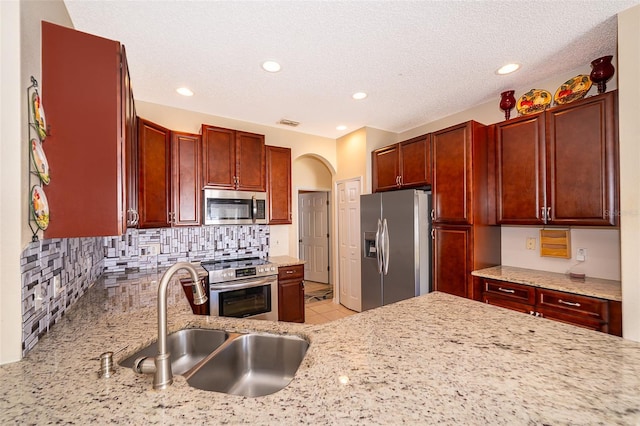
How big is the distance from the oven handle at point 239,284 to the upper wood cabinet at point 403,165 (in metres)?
1.91

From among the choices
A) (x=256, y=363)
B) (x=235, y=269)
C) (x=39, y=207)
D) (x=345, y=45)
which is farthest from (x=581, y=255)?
(x=39, y=207)

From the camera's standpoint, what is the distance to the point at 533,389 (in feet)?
2.47

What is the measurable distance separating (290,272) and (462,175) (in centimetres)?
220

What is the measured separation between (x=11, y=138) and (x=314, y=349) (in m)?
1.37

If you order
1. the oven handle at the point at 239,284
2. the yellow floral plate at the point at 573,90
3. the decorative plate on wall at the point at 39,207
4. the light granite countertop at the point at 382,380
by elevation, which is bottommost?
the oven handle at the point at 239,284

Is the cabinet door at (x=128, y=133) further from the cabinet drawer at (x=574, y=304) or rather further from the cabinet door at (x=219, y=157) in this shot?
the cabinet drawer at (x=574, y=304)

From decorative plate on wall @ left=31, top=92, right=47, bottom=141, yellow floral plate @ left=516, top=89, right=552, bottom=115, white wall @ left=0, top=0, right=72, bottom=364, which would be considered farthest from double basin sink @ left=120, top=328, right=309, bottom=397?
yellow floral plate @ left=516, top=89, right=552, bottom=115

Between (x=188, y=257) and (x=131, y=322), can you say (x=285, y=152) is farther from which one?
(x=131, y=322)

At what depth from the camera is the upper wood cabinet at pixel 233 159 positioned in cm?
298

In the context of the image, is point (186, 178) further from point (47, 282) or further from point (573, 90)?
point (573, 90)

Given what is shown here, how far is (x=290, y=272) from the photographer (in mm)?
3238

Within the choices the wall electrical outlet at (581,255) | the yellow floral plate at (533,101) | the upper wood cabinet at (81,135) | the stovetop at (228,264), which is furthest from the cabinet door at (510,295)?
the upper wood cabinet at (81,135)

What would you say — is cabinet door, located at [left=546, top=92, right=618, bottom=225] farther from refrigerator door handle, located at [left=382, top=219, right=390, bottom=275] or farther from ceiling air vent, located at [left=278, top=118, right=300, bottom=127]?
ceiling air vent, located at [left=278, top=118, right=300, bottom=127]

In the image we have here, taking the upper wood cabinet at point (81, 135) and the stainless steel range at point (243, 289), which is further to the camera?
the stainless steel range at point (243, 289)
